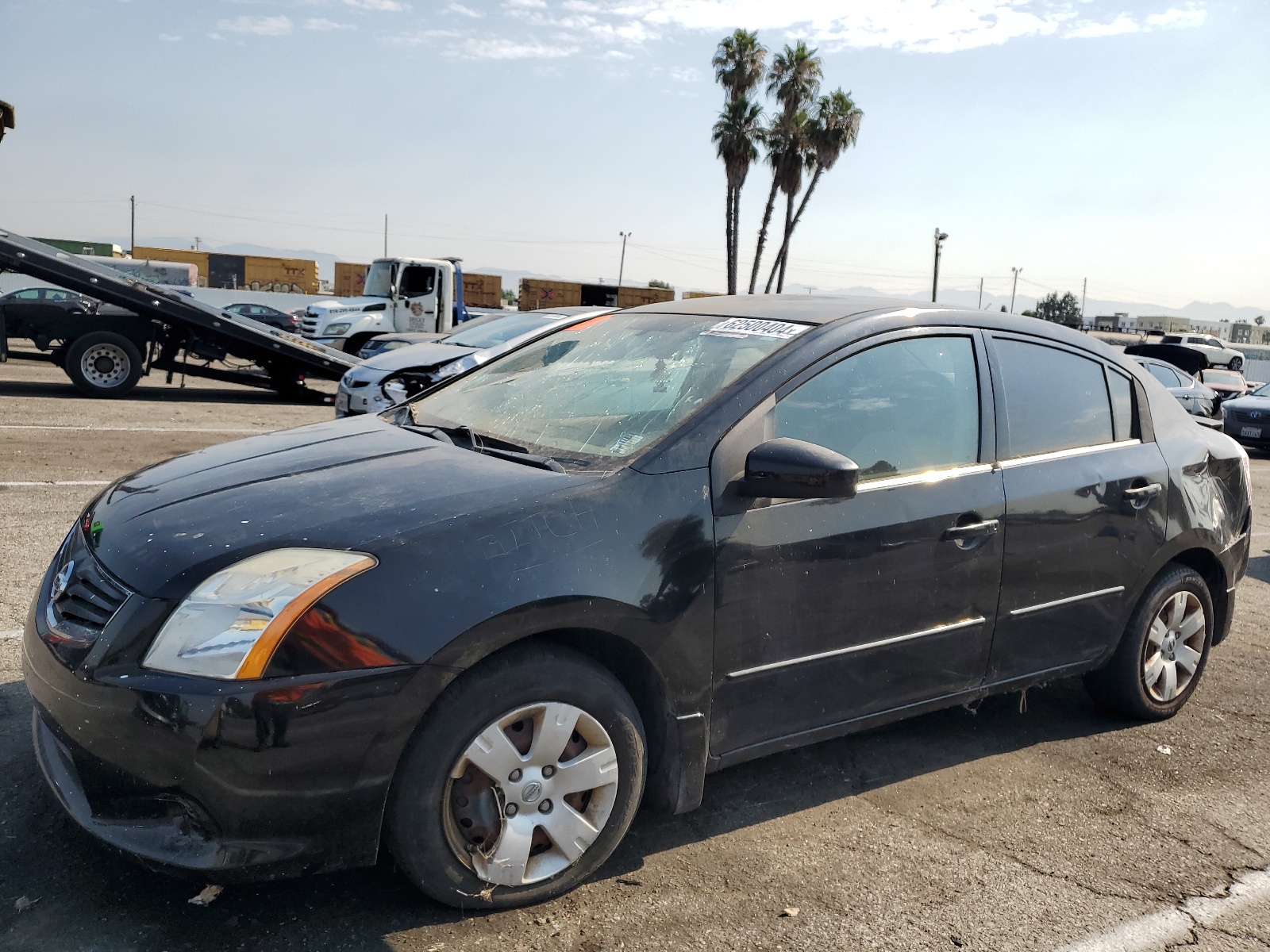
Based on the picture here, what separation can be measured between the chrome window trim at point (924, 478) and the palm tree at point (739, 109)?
35.4 m

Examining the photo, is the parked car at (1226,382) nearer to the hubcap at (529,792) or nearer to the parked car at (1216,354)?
the parked car at (1216,354)

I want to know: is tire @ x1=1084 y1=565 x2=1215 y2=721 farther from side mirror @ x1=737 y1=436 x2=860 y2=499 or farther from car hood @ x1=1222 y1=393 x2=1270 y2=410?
car hood @ x1=1222 y1=393 x2=1270 y2=410

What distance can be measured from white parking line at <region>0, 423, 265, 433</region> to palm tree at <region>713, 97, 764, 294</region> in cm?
2853

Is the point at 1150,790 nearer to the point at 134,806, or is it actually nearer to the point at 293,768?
the point at 293,768

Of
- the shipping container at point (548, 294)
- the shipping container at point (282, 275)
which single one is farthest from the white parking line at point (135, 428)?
the shipping container at point (282, 275)

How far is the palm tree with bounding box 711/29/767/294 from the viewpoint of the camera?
122 ft

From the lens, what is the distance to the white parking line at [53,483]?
734cm

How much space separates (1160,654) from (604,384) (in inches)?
102

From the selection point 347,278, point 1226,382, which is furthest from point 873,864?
point 347,278

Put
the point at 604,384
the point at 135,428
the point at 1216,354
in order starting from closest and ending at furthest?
the point at 604,384 < the point at 135,428 < the point at 1216,354

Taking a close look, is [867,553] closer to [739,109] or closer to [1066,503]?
[1066,503]

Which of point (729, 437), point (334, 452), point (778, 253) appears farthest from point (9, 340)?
point (778, 253)

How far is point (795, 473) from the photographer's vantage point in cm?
277

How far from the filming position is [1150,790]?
142 inches
